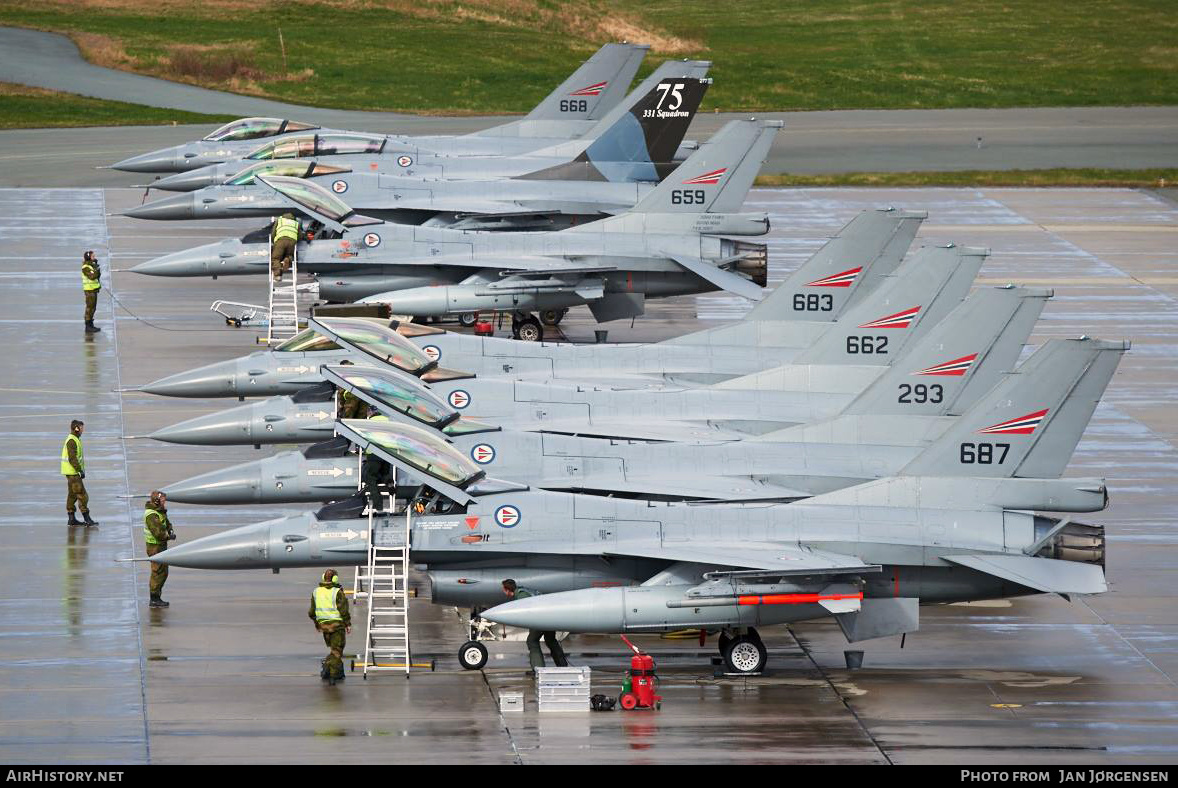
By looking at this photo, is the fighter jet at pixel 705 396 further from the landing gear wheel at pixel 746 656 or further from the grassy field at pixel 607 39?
the grassy field at pixel 607 39

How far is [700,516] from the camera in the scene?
24.3 m

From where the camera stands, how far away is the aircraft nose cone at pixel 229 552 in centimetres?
2428

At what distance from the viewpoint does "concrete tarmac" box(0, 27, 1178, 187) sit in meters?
62.8

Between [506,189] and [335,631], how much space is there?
25780 mm

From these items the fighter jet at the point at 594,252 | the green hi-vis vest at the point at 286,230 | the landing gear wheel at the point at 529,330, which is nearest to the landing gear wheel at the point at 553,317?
the landing gear wheel at the point at 529,330

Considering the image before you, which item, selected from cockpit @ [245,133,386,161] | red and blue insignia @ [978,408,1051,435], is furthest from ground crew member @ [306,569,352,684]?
cockpit @ [245,133,386,161]

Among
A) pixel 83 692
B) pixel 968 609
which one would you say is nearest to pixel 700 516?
pixel 968 609

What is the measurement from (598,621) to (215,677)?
189 inches

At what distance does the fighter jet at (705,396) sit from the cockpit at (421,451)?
181 inches

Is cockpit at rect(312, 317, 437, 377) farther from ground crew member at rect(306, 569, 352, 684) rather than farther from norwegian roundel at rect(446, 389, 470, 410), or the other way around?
ground crew member at rect(306, 569, 352, 684)

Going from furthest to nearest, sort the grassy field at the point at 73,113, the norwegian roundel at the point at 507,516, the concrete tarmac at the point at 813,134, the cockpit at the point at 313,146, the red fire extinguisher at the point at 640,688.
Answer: the grassy field at the point at 73,113 < the concrete tarmac at the point at 813,134 < the cockpit at the point at 313,146 < the norwegian roundel at the point at 507,516 < the red fire extinguisher at the point at 640,688

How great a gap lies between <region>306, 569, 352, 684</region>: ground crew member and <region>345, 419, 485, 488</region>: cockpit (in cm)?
199

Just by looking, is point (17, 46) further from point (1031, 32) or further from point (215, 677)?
point (215, 677)

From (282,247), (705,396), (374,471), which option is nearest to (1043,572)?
(705,396)
